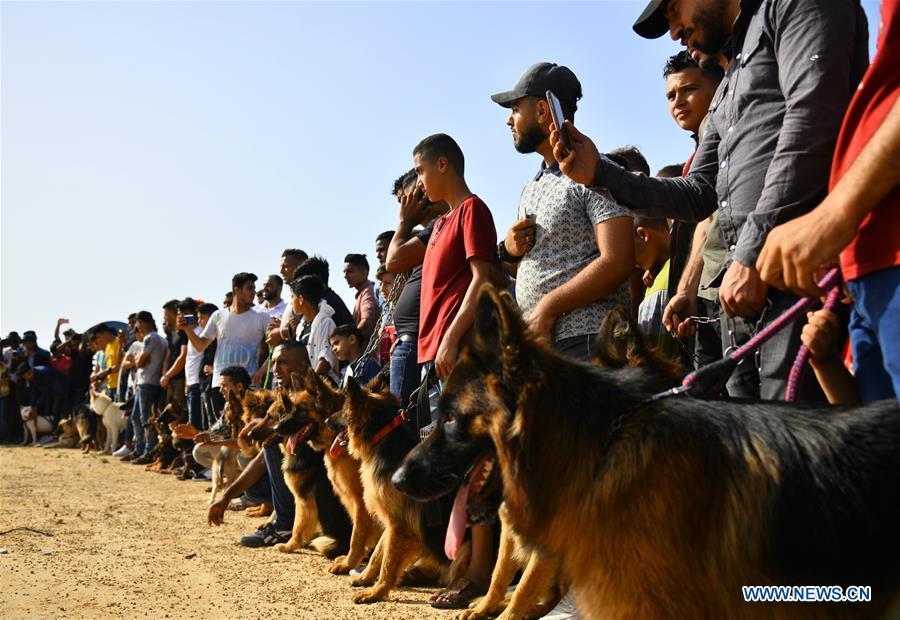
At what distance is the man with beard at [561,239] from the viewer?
14.8ft

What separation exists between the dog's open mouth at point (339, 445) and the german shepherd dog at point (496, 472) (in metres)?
2.44

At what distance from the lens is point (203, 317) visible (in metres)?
15.5

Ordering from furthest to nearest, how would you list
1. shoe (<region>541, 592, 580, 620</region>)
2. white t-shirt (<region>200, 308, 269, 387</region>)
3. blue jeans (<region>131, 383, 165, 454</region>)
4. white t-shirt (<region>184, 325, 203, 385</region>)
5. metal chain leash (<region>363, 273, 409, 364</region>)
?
blue jeans (<region>131, 383, 165, 454</region>) → white t-shirt (<region>184, 325, 203, 385</region>) → white t-shirt (<region>200, 308, 269, 387</region>) → metal chain leash (<region>363, 273, 409, 364</region>) → shoe (<region>541, 592, 580, 620</region>)

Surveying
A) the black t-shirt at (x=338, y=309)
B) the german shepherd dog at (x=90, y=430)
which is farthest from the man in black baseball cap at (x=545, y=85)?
A: the german shepherd dog at (x=90, y=430)

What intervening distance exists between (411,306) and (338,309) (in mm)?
3204

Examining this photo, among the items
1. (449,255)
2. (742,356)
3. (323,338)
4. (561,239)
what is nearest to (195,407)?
(323,338)

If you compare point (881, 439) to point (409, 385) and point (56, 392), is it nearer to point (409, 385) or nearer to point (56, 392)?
point (409, 385)

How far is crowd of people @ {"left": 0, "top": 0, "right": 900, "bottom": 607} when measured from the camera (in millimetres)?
2061

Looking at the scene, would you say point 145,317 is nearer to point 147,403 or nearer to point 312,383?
point 147,403

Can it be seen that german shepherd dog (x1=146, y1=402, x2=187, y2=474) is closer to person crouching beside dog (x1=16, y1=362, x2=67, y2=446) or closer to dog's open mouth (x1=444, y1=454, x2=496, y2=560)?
person crouching beside dog (x1=16, y1=362, x2=67, y2=446)

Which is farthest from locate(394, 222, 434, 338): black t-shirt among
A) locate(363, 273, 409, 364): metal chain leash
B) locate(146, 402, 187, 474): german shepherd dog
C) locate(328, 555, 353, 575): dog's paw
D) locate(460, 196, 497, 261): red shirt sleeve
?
locate(146, 402, 187, 474): german shepherd dog

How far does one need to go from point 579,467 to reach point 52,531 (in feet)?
25.2

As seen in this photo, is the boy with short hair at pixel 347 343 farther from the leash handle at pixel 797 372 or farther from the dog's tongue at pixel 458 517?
the leash handle at pixel 797 372

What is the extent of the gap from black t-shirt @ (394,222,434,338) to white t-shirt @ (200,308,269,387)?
6.46 metres
